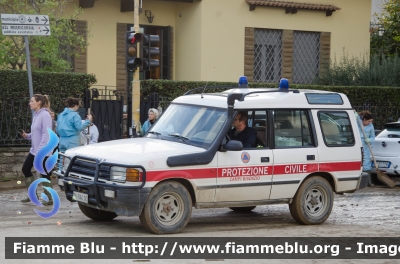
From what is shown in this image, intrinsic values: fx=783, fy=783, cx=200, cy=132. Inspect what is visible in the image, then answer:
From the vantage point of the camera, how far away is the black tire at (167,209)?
962 cm

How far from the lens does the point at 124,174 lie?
9.53 m

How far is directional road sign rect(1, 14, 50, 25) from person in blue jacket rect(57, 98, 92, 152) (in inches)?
92.0

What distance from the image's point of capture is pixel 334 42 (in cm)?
2592

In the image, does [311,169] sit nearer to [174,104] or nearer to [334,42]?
[174,104]

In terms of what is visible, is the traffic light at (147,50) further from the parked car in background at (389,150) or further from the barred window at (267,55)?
the barred window at (267,55)

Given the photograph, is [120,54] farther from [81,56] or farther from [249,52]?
[249,52]

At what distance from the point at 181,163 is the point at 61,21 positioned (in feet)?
34.7

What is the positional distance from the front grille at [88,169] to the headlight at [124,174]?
11cm

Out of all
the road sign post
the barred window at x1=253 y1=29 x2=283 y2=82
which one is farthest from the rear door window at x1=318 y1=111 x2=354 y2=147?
the barred window at x1=253 y1=29 x2=283 y2=82

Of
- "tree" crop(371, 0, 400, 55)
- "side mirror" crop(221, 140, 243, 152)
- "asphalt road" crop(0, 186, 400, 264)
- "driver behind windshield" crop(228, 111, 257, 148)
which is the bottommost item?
"asphalt road" crop(0, 186, 400, 264)

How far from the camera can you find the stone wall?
16.3m

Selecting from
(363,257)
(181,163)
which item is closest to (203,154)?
(181,163)

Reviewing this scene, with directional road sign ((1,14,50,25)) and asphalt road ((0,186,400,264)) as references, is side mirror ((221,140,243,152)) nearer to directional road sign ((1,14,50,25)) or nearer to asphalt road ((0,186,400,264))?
asphalt road ((0,186,400,264))

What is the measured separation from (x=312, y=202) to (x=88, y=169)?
10.9 feet
